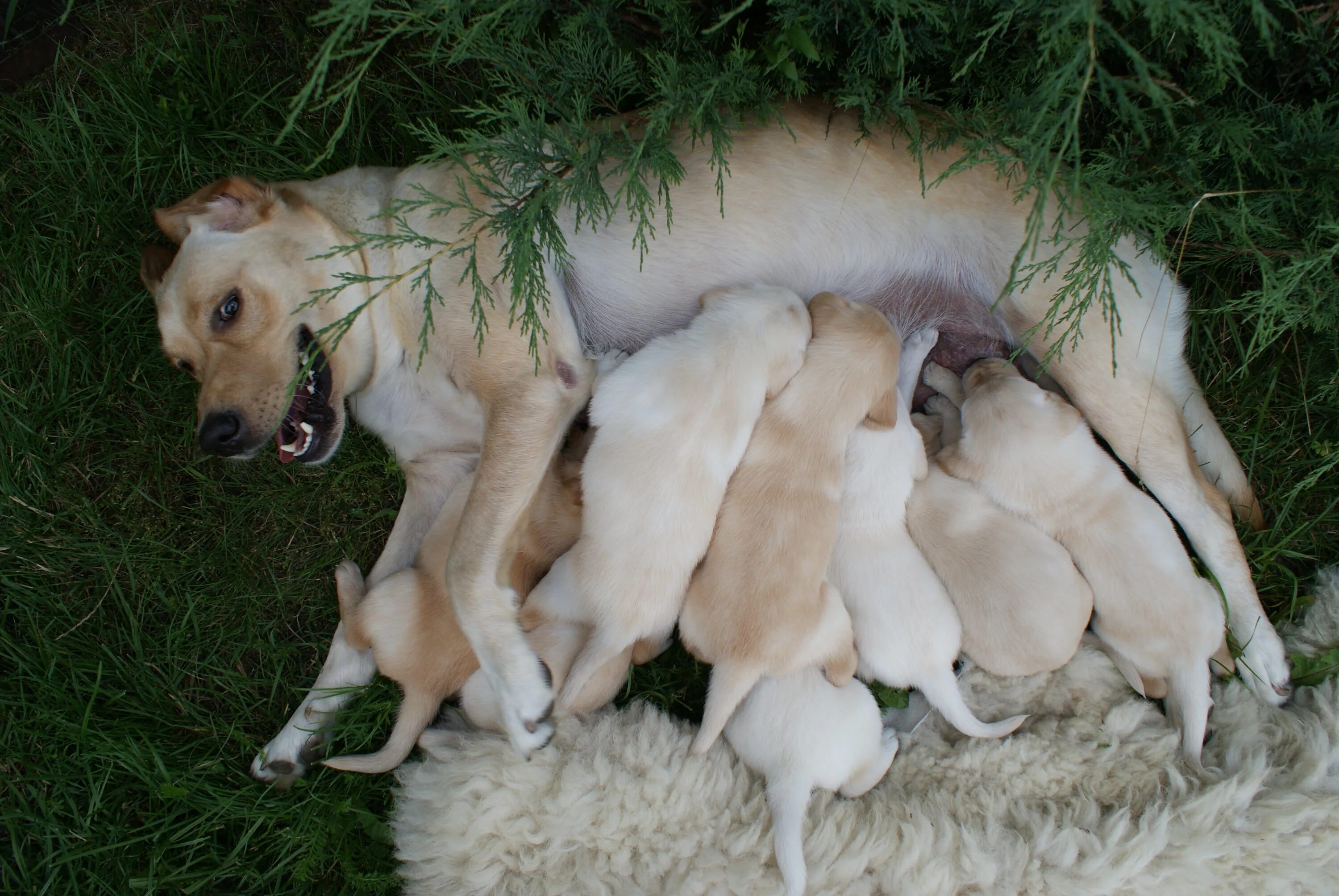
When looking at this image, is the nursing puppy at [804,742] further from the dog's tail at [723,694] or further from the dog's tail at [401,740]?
the dog's tail at [401,740]

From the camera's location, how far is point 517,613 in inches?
102

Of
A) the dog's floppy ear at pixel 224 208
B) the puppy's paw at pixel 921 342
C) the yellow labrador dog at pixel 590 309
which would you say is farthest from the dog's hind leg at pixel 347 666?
the puppy's paw at pixel 921 342

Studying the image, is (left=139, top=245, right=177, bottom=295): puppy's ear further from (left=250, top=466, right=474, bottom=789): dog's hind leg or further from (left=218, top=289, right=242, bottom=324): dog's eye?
(left=250, top=466, right=474, bottom=789): dog's hind leg

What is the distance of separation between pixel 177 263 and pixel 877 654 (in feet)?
8.60

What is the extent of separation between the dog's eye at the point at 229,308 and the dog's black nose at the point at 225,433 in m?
0.31

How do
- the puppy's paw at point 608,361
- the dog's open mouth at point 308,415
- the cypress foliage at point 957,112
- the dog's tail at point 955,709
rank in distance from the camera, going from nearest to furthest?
1. the cypress foliage at point 957,112
2. the dog's tail at point 955,709
3. the dog's open mouth at point 308,415
4. the puppy's paw at point 608,361

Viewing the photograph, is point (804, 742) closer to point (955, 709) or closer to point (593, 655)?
point (955, 709)

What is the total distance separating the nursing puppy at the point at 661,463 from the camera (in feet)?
7.95

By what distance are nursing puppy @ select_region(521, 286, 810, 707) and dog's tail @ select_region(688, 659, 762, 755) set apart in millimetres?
236

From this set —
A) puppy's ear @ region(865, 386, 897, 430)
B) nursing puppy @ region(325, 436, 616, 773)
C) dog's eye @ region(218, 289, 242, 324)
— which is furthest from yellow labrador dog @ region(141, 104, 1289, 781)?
puppy's ear @ region(865, 386, 897, 430)

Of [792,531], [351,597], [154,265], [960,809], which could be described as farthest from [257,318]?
[960,809]

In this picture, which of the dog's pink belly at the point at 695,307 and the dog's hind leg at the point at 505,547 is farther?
the dog's pink belly at the point at 695,307

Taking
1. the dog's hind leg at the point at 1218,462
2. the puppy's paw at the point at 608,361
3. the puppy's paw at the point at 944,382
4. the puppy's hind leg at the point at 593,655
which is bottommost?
the puppy's hind leg at the point at 593,655

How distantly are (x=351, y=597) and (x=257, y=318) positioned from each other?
103 cm
